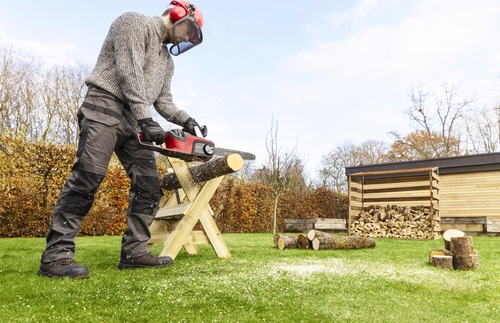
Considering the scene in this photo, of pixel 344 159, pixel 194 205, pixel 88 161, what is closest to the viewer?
pixel 88 161

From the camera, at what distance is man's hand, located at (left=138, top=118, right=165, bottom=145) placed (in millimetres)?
2738

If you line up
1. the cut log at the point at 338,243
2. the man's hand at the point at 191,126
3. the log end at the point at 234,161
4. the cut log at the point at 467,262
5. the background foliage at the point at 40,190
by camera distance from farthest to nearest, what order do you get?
the background foliage at the point at 40,190 → the cut log at the point at 338,243 → the cut log at the point at 467,262 → the log end at the point at 234,161 → the man's hand at the point at 191,126

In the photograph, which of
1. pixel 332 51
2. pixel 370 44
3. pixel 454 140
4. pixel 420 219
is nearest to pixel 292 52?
pixel 332 51

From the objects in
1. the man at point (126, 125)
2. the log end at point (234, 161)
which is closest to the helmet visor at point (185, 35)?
the man at point (126, 125)

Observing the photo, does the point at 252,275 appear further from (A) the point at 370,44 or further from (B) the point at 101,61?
(A) the point at 370,44

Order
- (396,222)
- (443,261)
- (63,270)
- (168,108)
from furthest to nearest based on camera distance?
1. (396,222)
2. (443,261)
3. (168,108)
4. (63,270)

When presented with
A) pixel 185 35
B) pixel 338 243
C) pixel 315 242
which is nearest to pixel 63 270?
pixel 185 35

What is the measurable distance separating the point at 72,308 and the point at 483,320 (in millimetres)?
2069

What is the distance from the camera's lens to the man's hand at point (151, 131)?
8.98 feet

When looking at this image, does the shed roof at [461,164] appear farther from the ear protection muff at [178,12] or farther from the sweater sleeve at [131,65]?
the sweater sleeve at [131,65]

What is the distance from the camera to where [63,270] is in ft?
8.59

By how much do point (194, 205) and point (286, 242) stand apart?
2694 mm

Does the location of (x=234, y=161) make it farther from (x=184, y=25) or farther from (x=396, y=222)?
(x=396, y=222)

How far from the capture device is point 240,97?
11.6m
